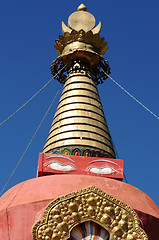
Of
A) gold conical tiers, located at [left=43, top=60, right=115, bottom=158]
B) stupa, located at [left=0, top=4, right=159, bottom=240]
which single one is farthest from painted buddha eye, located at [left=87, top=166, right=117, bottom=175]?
gold conical tiers, located at [left=43, top=60, right=115, bottom=158]

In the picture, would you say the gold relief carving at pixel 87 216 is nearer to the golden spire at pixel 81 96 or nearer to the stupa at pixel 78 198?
the stupa at pixel 78 198

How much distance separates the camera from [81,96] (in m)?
16.1

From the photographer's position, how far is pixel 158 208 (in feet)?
38.6

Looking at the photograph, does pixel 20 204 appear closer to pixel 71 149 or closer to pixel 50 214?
pixel 50 214

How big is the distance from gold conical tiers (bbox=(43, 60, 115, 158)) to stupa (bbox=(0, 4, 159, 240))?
0.10 ft

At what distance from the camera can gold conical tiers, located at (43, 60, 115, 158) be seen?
1416 cm

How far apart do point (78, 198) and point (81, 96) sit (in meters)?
6.05

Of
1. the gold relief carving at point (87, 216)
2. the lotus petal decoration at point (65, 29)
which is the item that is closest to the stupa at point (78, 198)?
the gold relief carving at point (87, 216)

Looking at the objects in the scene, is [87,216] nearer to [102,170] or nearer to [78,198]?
[78,198]

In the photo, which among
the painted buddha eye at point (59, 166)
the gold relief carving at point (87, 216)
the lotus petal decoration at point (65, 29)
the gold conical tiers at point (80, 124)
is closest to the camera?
the gold relief carving at point (87, 216)

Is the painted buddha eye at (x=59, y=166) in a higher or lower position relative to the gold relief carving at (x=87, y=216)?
higher

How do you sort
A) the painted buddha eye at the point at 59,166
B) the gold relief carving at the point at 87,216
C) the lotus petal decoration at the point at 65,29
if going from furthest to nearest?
the lotus petal decoration at the point at 65,29 → the painted buddha eye at the point at 59,166 → the gold relief carving at the point at 87,216

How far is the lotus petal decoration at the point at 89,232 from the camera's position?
10.3 meters

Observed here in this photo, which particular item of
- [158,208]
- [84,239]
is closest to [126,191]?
[158,208]
